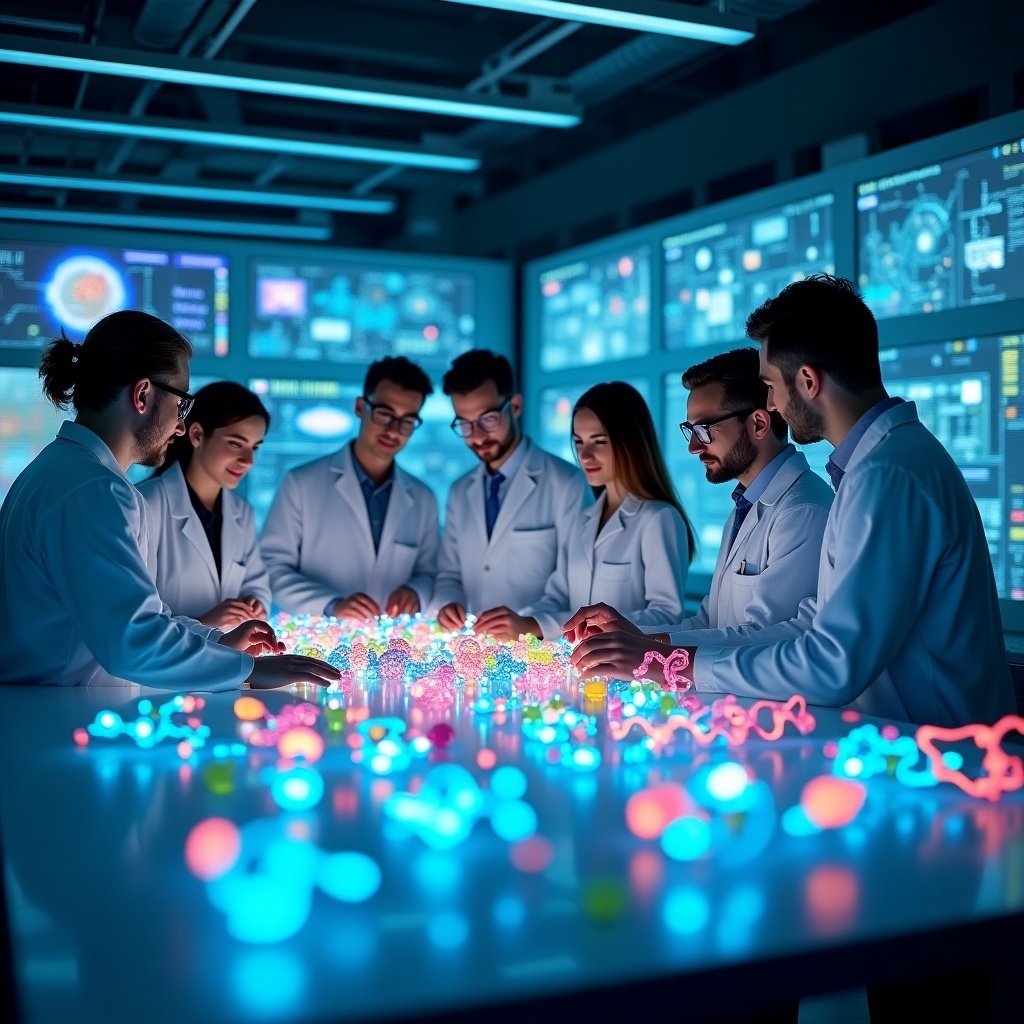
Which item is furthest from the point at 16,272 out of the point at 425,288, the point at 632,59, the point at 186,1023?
the point at 186,1023

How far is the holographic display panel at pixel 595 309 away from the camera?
20.8 feet

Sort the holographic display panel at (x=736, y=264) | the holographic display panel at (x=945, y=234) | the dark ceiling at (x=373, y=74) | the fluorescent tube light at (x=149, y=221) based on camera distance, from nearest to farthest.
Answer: the holographic display panel at (x=945, y=234) < the holographic display panel at (x=736, y=264) < the dark ceiling at (x=373, y=74) < the fluorescent tube light at (x=149, y=221)

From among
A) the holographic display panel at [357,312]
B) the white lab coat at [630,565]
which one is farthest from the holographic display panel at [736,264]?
the white lab coat at [630,565]

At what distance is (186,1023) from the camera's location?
0.86 metres

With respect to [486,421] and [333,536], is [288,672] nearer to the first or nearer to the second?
[486,421]

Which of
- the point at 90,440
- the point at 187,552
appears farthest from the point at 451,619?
the point at 90,440

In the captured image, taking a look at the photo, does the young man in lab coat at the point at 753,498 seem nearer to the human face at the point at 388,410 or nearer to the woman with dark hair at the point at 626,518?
the woman with dark hair at the point at 626,518

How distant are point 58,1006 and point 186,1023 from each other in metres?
0.11

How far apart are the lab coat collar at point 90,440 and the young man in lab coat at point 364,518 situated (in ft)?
5.25

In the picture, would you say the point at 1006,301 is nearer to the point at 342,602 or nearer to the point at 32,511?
the point at 342,602

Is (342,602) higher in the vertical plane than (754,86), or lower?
lower


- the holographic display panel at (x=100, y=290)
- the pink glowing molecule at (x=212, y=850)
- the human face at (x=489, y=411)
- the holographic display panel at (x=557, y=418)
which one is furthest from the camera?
the holographic display panel at (x=557, y=418)

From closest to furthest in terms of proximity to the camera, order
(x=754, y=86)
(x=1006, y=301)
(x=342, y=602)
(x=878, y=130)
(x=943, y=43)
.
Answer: (x=342, y=602) < (x=1006, y=301) < (x=943, y=43) < (x=878, y=130) < (x=754, y=86)

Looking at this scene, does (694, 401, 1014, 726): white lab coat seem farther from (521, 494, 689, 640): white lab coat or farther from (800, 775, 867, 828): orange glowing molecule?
(521, 494, 689, 640): white lab coat
